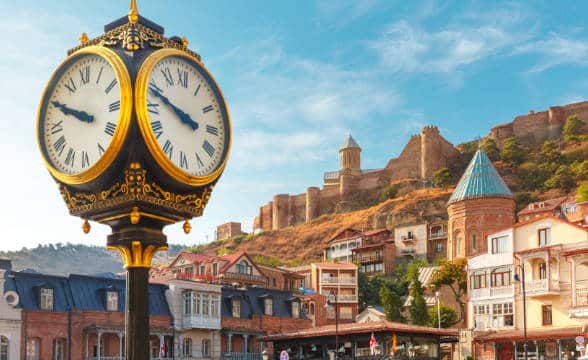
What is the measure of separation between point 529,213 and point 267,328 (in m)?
38.1

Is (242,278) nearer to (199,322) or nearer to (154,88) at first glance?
(199,322)

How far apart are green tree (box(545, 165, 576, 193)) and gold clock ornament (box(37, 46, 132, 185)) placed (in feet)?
306

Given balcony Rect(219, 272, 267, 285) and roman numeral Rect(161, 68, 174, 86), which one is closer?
roman numeral Rect(161, 68, 174, 86)

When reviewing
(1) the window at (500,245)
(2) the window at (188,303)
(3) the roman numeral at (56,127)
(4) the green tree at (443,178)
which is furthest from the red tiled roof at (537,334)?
(4) the green tree at (443,178)

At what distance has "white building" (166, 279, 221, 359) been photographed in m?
41.8

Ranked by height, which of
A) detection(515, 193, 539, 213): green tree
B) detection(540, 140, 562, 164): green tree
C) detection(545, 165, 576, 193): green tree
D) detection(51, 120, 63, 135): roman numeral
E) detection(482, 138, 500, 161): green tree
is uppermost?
detection(482, 138, 500, 161): green tree

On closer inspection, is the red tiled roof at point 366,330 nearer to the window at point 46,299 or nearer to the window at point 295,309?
the window at point 295,309

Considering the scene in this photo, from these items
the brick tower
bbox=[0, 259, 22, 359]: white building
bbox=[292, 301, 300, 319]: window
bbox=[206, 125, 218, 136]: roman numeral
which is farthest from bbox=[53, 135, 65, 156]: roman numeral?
the brick tower

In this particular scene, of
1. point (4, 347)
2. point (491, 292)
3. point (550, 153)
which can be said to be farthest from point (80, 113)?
point (550, 153)

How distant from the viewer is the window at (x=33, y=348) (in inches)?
1394

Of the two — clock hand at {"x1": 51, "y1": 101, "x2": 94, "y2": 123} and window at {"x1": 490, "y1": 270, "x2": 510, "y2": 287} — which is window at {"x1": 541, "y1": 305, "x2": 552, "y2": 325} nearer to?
window at {"x1": 490, "y1": 270, "x2": 510, "y2": 287}

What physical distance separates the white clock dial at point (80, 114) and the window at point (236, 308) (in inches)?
1552

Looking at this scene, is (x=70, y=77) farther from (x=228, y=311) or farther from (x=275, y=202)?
(x=275, y=202)

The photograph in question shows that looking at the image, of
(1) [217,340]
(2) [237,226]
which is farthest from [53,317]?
(2) [237,226]
